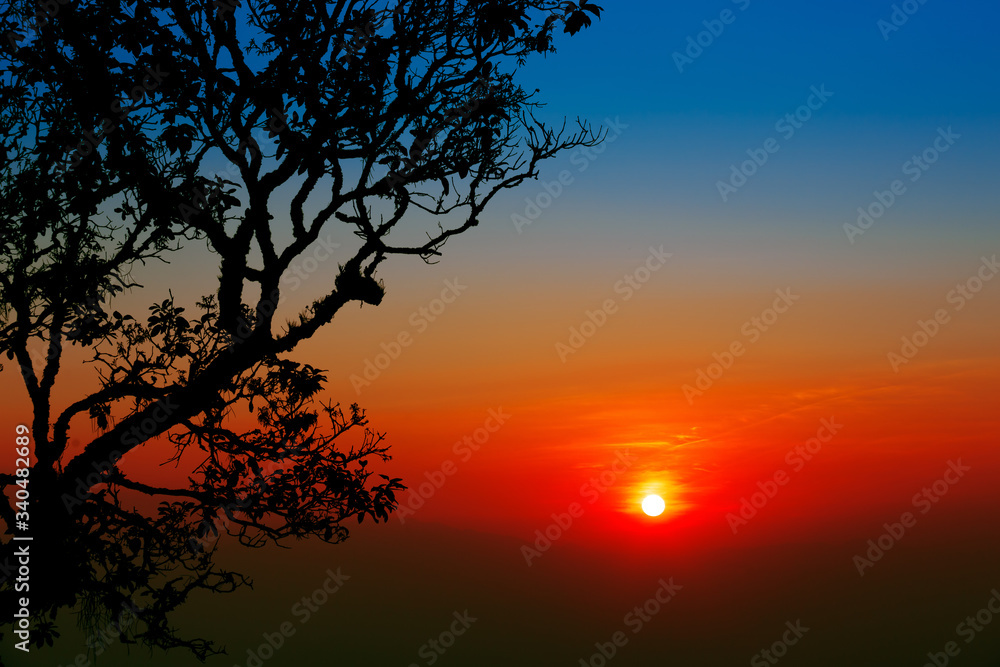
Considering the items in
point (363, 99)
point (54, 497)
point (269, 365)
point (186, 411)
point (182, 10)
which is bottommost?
point (54, 497)

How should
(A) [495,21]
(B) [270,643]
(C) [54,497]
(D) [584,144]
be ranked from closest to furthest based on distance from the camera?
(A) [495,21] < (C) [54,497] < (D) [584,144] < (B) [270,643]

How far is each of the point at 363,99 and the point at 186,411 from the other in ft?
17.9

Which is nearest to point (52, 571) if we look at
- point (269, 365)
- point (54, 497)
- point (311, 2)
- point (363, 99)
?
point (54, 497)

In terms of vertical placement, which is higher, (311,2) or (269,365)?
(311,2)

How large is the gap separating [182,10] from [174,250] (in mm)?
3827

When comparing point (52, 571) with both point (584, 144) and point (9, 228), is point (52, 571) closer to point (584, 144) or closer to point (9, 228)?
point (9, 228)

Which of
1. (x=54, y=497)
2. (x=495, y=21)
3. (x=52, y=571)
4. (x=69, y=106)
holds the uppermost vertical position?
(x=495, y=21)

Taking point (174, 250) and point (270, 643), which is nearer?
point (174, 250)

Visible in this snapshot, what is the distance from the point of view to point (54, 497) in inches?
453

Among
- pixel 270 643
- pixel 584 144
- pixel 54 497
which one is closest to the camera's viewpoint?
pixel 54 497

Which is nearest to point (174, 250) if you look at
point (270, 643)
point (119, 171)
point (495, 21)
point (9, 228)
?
point (119, 171)

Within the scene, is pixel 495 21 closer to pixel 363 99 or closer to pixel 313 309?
pixel 363 99

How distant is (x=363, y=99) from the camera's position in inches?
444

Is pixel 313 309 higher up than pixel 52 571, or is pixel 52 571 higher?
pixel 313 309
